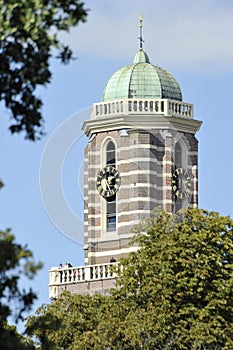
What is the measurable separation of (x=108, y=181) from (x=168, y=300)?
88.5 feet

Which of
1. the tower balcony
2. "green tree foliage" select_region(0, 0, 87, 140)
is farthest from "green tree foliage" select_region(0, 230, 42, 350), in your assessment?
the tower balcony

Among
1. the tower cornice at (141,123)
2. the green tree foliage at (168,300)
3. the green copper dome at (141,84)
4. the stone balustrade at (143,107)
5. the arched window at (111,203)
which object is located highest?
the green copper dome at (141,84)

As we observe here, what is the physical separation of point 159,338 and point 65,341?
571cm

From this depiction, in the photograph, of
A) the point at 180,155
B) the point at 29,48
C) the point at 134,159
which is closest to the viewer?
the point at 29,48

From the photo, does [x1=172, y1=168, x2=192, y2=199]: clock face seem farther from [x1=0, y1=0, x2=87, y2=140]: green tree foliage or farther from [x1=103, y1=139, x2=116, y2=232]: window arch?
[x1=0, y1=0, x2=87, y2=140]: green tree foliage

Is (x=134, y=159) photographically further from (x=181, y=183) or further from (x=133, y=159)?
(x=181, y=183)

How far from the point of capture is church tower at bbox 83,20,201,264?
8069 centimetres

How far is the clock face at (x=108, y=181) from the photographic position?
8156 centimetres

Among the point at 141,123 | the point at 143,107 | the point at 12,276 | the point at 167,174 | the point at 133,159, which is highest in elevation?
the point at 143,107

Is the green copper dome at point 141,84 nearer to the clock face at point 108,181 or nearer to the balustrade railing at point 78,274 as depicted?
the clock face at point 108,181

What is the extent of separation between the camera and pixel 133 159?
266 feet

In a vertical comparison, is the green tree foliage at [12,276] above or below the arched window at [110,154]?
below

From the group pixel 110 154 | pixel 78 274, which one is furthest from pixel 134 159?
pixel 78 274

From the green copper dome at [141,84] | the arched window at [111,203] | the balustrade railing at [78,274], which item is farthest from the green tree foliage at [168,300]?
the green copper dome at [141,84]
